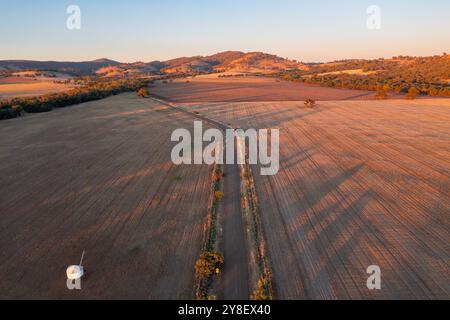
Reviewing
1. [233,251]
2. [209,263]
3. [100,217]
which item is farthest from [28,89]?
[209,263]

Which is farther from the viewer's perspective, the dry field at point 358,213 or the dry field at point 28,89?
the dry field at point 28,89

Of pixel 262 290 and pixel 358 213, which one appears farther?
pixel 358 213

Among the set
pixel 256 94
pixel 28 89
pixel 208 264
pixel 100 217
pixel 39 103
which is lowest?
pixel 208 264

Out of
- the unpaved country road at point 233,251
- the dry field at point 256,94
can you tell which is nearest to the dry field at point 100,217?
the unpaved country road at point 233,251

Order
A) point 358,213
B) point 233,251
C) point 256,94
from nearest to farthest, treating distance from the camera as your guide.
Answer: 1. point 233,251
2. point 358,213
3. point 256,94

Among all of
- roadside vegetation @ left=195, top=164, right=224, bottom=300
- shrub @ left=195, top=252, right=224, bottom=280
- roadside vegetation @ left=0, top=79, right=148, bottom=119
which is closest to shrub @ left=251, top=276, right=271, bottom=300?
roadside vegetation @ left=195, top=164, right=224, bottom=300

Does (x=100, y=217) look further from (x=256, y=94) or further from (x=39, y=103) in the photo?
(x=256, y=94)

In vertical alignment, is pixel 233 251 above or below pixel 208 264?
below

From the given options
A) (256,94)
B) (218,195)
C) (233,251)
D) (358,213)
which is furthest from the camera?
(256,94)

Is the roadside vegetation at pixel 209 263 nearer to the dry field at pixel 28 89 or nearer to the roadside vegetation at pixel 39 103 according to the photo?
the roadside vegetation at pixel 39 103
